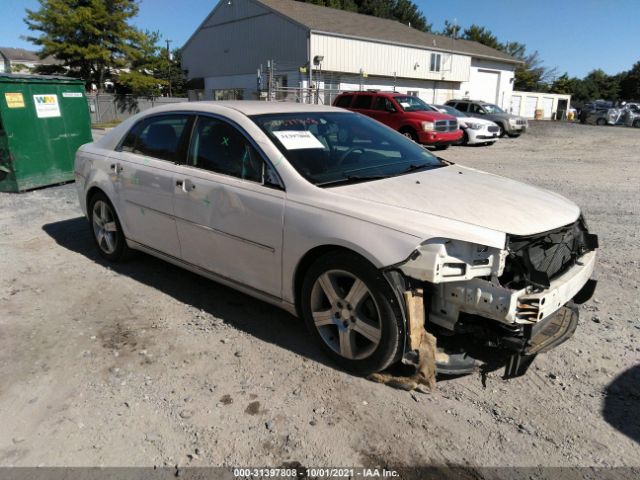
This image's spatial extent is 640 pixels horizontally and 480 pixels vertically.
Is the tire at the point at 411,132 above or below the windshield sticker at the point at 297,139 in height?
below

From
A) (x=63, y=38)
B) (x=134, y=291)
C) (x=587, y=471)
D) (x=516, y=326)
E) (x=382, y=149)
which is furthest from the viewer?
(x=63, y=38)

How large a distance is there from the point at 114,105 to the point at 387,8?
35.0 meters

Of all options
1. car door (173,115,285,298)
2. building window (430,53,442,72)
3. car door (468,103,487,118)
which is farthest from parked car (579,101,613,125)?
car door (173,115,285,298)

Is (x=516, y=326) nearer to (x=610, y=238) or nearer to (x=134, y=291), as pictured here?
(x=134, y=291)

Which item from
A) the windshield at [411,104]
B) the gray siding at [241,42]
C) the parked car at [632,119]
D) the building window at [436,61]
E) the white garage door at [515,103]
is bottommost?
the parked car at [632,119]

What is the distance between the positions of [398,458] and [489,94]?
46.6 meters

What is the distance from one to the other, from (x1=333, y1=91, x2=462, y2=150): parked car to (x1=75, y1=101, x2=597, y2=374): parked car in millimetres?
12057

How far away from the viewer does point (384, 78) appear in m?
34.0

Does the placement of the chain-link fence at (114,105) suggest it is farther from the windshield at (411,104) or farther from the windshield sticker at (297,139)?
the windshield sticker at (297,139)

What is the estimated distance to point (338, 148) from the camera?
3730 millimetres

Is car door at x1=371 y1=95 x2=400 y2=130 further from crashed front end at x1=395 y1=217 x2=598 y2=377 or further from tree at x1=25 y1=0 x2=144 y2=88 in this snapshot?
tree at x1=25 y1=0 x2=144 y2=88

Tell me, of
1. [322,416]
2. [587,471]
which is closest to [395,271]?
[322,416]

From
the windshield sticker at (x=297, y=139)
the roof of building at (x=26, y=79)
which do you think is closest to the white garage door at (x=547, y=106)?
the roof of building at (x=26, y=79)

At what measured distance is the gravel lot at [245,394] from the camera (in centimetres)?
250
